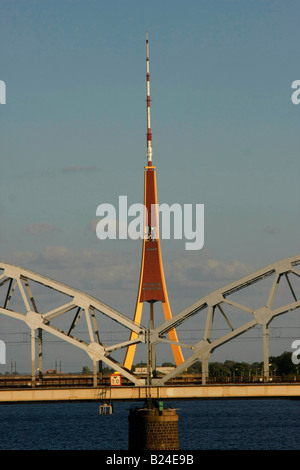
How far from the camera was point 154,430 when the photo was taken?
103188 millimetres

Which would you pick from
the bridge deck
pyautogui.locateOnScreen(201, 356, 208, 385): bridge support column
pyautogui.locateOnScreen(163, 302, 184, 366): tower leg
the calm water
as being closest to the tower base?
the bridge deck

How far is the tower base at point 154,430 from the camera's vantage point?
337 ft

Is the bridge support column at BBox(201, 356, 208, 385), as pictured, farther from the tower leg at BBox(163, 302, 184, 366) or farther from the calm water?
the tower leg at BBox(163, 302, 184, 366)

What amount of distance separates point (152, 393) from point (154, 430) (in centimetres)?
885

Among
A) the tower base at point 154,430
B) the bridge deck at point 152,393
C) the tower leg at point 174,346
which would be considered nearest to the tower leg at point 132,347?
the tower leg at point 174,346

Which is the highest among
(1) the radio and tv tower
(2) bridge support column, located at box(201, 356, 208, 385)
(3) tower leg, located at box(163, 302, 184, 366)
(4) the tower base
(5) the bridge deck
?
(1) the radio and tv tower

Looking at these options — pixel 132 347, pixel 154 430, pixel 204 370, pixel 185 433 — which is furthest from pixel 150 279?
pixel 154 430

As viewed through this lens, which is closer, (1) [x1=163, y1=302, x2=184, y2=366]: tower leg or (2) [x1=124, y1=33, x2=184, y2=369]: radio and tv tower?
(1) [x1=163, y1=302, x2=184, y2=366]: tower leg

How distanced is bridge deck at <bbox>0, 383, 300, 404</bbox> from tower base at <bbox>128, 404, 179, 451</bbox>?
627 centimetres

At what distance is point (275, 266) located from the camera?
114m

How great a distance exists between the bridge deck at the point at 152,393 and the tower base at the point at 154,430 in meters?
6.27

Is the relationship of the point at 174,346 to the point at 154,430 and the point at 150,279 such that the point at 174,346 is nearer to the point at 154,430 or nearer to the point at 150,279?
the point at 150,279

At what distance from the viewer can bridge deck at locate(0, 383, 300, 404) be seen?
10881cm
